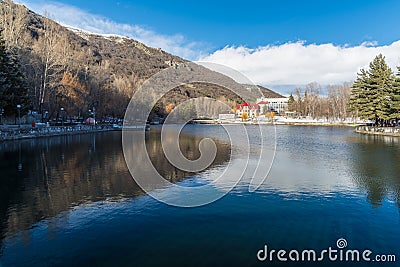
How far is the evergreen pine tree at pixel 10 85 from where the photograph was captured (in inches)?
1081

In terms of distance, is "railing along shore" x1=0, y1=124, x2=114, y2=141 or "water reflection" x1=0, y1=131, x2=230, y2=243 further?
"railing along shore" x1=0, y1=124, x2=114, y2=141

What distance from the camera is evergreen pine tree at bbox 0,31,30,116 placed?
27453 mm

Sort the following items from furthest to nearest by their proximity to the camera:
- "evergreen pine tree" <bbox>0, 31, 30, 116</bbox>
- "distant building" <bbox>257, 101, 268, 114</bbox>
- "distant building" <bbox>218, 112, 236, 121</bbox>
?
"distant building" <bbox>257, 101, 268, 114</bbox>, "distant building" <bbox>218, 112, 236, 121</bbox>, "evergreen pine tree" <bbox>0, 31, 30, 116</bbox>

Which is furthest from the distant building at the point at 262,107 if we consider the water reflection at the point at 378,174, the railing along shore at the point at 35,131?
the water reflection at the point at 378,174

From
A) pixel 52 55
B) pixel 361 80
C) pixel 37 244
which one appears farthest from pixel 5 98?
pixel 361 80

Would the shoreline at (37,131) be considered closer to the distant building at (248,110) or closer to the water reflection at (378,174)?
the water reflection at (378,174)

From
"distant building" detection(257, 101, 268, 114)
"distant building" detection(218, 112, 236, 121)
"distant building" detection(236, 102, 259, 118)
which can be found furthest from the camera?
"distant building" detection(257, 101, 268, 114)

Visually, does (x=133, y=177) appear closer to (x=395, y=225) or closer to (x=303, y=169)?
(x=303, y=169)

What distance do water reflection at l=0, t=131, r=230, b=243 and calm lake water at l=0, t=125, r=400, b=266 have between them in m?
0.04

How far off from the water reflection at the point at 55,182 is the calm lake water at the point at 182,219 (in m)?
0.04

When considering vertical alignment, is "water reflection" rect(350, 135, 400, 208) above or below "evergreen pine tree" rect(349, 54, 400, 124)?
below

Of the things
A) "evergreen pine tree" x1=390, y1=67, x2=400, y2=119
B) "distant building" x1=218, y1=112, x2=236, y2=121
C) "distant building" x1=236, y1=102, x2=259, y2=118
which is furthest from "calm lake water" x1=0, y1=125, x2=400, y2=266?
"distant building" x1=236, y1=102, x2=259, y2=118

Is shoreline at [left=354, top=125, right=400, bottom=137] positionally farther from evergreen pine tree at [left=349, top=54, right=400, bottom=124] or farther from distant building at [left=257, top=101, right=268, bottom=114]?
distant building at [left=257, top=101, right=268, bottom=114]

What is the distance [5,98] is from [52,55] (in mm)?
10222
